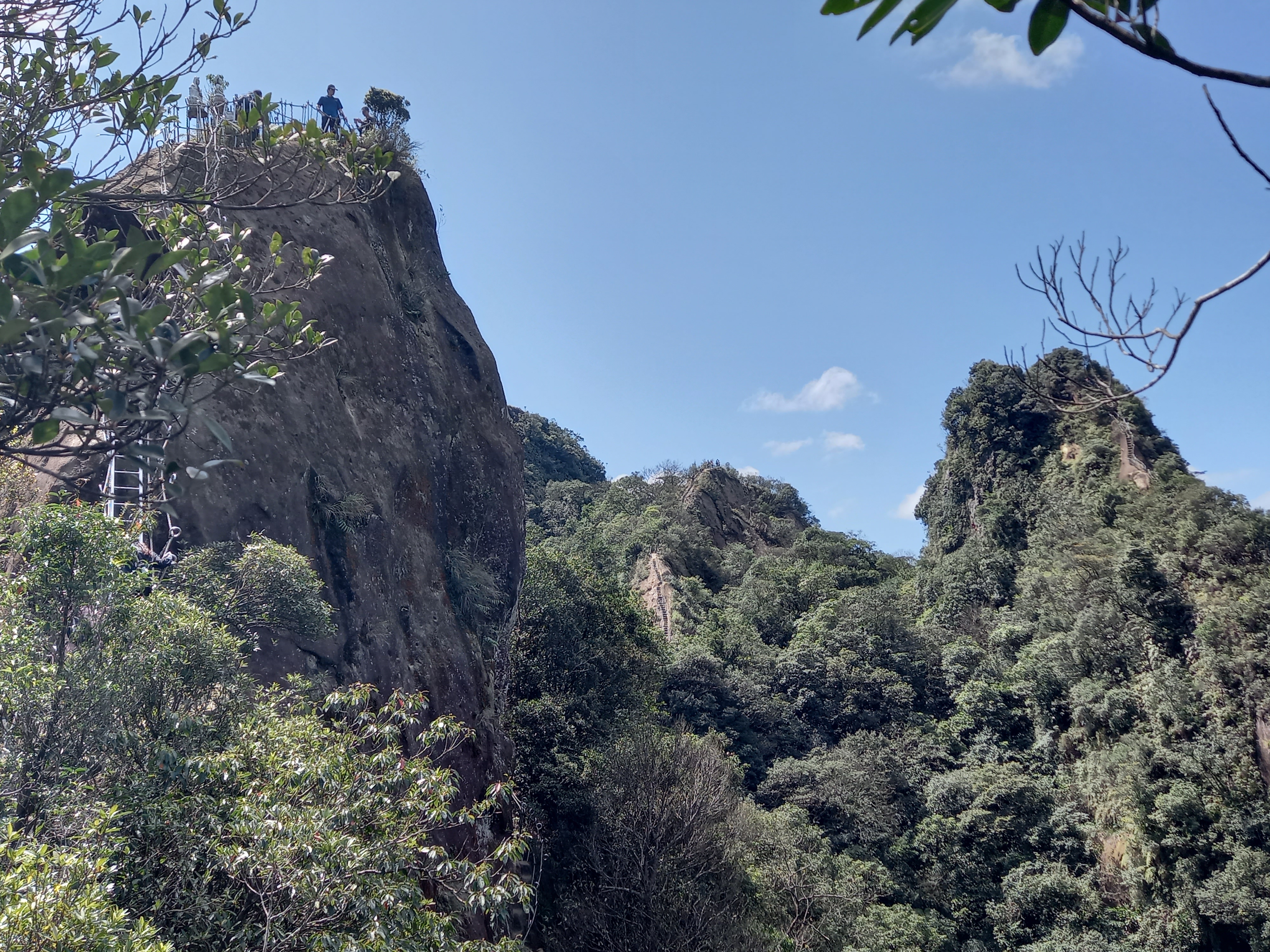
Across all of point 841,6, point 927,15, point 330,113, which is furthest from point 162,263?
point 330,113

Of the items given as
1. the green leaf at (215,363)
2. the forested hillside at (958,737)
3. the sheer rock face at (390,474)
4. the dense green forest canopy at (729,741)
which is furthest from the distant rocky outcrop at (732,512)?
the green leaf at (215,363)

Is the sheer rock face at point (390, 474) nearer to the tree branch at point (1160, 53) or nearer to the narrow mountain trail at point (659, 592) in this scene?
the tree branch at point (1160, 53)

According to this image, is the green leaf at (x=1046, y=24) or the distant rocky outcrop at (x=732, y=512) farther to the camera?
the distant rocky outcrop at (x=732, y=512)

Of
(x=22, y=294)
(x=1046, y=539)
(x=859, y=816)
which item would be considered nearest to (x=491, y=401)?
(x=859, y=816)

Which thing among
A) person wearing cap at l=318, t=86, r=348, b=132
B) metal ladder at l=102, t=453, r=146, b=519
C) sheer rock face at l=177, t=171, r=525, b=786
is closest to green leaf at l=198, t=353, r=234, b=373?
metal ladder at l=102, t=453, r=146, b=519

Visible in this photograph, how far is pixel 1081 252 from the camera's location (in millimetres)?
2410

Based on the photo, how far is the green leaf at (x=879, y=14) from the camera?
1426 millimetres

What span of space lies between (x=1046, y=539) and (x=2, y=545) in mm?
26594

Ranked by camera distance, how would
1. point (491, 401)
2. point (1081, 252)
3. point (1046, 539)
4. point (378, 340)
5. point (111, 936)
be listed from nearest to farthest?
1. point (1081, 252)
2. point (111, 936)
3. point (378, 340)
4. point (491, 401)
5. point (1046, 539)

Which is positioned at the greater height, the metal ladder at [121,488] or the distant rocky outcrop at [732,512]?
the distant rocky outcrop at [732,512]

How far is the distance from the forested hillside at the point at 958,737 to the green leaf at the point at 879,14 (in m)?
9.47

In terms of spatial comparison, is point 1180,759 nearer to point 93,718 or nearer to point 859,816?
point 859,816

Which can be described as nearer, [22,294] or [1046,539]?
[22,294]

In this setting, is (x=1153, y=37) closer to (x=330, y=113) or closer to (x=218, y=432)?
(x=218, y=432)
